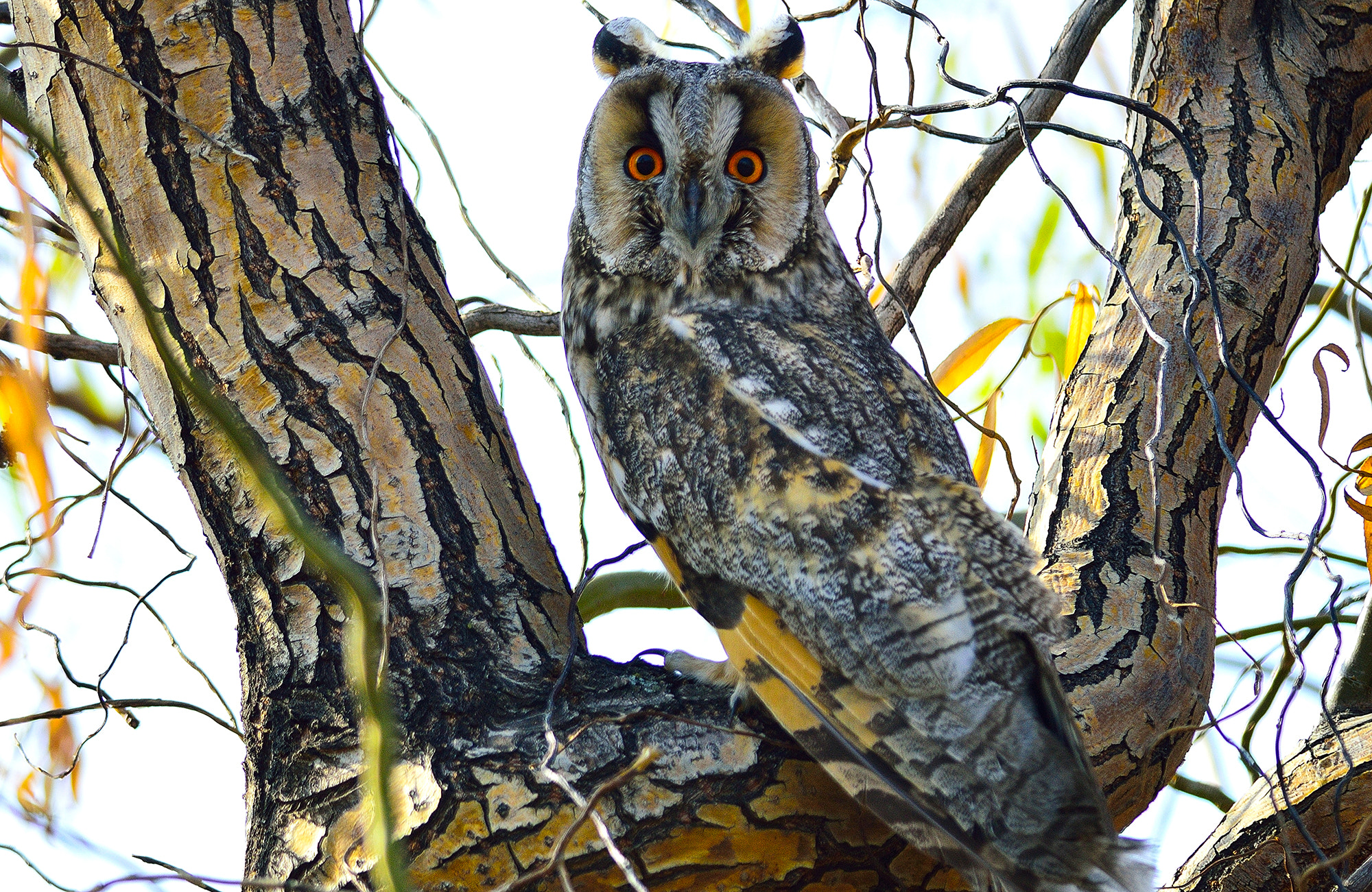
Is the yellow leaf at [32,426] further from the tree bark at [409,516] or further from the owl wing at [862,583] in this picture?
the owl wing at [862,583]

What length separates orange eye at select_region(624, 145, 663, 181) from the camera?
2334 millimetres

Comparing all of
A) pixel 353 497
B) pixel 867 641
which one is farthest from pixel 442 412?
pixel 867 641

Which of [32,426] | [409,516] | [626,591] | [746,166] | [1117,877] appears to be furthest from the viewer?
[626,591]

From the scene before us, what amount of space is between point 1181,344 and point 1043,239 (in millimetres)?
1134

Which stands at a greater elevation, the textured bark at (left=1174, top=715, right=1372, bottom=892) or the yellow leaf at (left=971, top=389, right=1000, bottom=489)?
the yellow leaf at (left=971, top=389, right=1000, bottom=489)

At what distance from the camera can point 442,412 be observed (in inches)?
79.8

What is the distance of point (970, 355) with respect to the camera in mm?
2883

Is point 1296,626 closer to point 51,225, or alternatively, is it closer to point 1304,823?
point 1304,823

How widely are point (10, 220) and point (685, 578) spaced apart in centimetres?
166

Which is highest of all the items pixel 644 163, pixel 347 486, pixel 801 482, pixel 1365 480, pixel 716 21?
pixel 716 21

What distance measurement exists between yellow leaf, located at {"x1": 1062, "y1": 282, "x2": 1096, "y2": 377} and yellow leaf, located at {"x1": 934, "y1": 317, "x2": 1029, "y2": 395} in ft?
0.42

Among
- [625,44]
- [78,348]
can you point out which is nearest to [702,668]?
[625,44]

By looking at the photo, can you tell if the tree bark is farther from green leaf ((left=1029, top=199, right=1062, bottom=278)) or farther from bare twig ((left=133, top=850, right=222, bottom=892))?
green leaf ((left=1029, top=199, right=1062, bottom=278))

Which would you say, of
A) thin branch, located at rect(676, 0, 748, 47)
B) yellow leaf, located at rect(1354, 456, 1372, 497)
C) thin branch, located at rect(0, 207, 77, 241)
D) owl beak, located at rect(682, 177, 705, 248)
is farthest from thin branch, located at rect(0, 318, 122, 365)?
yellow leaf, located at rect(1354, 456, 1372, 497)
